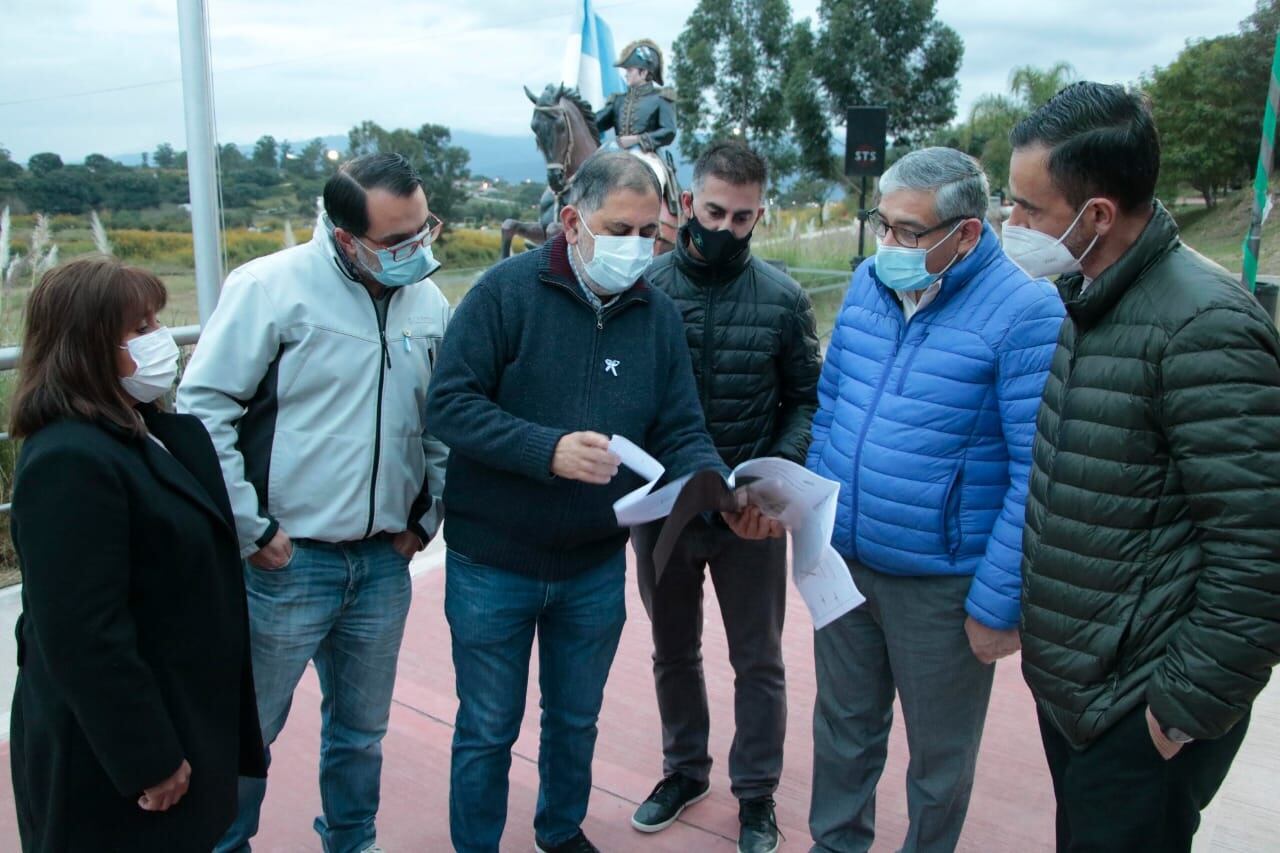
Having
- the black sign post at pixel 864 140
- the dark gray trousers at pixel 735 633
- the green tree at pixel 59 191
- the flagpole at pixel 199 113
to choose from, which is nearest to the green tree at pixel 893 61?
the black sign post at pixel 864 140

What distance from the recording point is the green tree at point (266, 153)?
27.7 ft

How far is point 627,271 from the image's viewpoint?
92.9 inches

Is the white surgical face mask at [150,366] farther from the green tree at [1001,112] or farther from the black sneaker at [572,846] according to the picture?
the green tree at [1001,112]

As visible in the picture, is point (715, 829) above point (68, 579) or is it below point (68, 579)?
below

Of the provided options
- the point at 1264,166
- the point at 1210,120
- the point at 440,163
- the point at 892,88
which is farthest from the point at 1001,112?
the point at 1264,166

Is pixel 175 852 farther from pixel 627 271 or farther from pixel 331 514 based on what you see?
pixel 627 271

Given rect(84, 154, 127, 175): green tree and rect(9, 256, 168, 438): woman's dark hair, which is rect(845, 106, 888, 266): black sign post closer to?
rect(84, 154, 127, 175): green tree

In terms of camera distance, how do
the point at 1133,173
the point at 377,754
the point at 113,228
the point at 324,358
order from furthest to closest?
1. the point at 113,228
2. the point at 377,754
3. the point at 324,358
4. the point at 1133,173

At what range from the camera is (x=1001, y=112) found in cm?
3566

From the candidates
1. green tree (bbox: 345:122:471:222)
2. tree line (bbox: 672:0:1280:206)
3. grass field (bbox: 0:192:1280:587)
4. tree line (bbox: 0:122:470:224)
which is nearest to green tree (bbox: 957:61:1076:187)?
tree line (bbox: 672:0:1280:206)

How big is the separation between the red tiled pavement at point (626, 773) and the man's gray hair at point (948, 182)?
6.05ft

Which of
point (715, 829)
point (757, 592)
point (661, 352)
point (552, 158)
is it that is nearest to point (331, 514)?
point (661, 352)

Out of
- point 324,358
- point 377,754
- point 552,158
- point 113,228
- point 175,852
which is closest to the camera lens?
point 175,852

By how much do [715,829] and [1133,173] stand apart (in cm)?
217
